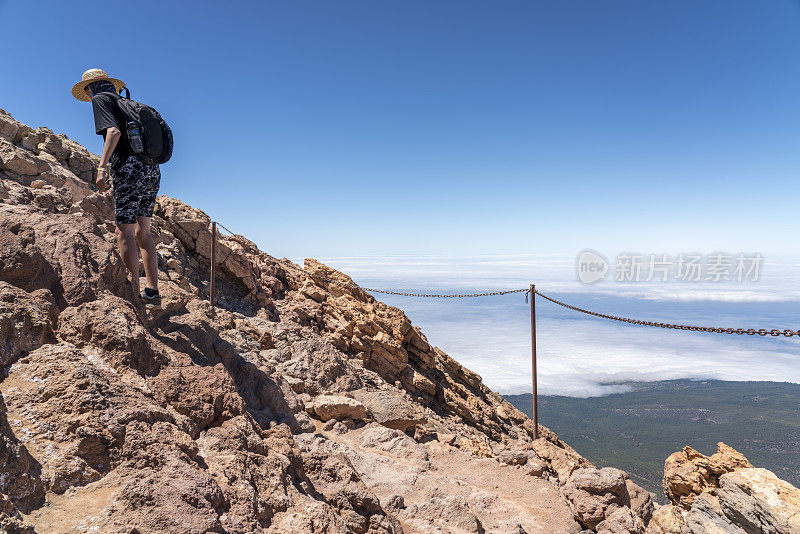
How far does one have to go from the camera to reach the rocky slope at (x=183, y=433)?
1.75 metres

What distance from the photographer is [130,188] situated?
10.6ft

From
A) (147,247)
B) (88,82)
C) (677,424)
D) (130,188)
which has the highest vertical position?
(88,82)

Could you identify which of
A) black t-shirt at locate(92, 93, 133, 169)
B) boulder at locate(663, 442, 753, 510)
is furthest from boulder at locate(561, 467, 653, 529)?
black t-shirt at locate(92, 93, 133, 169)

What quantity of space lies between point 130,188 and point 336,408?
12.1 ft

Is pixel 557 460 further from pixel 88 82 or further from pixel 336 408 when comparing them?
pixel 88 82

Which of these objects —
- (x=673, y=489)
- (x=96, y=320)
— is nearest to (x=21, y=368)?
(x=96, y=320)

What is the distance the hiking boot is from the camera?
3.41 m

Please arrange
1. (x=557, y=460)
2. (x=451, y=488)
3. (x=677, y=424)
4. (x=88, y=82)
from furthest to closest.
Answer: (x=677, y=424) < (x=557, y=460) < (x=451, y=488) < (x=88, y=82)

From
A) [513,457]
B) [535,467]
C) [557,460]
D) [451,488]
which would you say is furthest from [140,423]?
[557,460]

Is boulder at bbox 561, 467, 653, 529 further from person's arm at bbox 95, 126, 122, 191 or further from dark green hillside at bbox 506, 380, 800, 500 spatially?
dark green hillside at bbox 506, 380, 800, 500

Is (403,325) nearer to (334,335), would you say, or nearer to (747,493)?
(334,335)

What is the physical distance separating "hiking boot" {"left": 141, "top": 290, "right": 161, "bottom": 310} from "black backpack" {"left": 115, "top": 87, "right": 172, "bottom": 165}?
42.4 inches

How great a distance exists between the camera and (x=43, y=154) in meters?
6.78

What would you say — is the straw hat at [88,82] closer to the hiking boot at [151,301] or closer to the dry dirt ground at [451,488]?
the hiking boot at [151,301]
